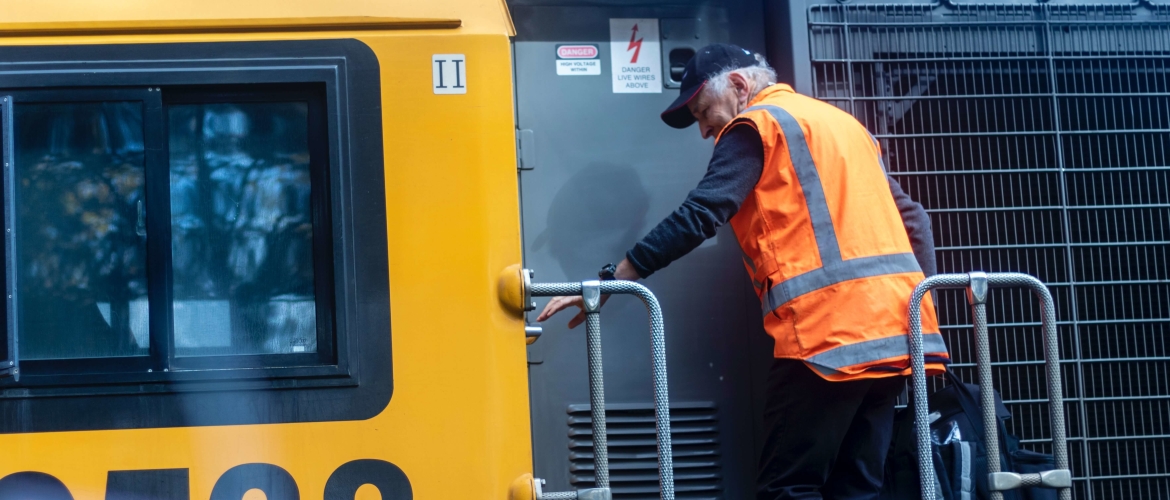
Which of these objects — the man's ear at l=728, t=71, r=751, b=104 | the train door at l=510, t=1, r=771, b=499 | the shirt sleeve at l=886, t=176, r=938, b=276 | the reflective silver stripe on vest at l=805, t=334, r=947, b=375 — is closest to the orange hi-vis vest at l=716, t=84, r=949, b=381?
the reflective silver stripe on vest at l=805, t=334, r=947, b=375

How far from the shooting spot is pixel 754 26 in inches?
108

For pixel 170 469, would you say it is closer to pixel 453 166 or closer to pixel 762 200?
pixel 453 166

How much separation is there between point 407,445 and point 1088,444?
6.44 feet


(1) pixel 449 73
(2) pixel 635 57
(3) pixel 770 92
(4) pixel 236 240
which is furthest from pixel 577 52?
(4) pixel 236 240

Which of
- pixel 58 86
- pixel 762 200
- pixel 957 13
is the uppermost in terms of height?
pixel 957 13

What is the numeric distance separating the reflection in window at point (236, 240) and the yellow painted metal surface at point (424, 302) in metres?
0.17

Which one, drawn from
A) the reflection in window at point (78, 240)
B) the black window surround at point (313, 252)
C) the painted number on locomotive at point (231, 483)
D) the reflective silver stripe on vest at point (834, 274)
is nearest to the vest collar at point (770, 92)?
the reflective silver stripe on vest at point (834, 274)

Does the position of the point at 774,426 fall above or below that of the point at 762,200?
below

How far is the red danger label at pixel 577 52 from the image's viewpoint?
2662mm

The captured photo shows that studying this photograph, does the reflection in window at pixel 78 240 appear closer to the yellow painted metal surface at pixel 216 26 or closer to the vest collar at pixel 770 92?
the yellow painted metal surface at pixel 216 26

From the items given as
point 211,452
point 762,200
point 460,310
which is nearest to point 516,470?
point 460,310

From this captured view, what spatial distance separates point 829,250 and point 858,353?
24cm

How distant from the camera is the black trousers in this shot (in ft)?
6.52

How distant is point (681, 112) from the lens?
2455 millimetres
